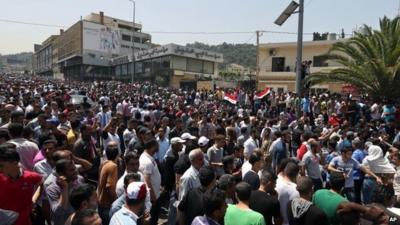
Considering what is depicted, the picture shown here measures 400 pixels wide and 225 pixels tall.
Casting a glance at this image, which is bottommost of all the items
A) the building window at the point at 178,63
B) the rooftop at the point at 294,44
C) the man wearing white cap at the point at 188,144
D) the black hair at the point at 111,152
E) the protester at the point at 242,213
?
the protester at the point at 242,213

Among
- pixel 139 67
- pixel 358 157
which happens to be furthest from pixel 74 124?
pixel 139 67

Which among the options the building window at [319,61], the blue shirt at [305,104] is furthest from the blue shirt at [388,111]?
the building window at [319,61]

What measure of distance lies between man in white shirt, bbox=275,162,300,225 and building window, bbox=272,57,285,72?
3474 cm

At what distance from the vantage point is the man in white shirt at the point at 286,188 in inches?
202

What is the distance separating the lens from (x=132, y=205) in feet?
12.1

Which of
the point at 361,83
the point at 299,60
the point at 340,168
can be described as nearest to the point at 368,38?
the point at 361,83

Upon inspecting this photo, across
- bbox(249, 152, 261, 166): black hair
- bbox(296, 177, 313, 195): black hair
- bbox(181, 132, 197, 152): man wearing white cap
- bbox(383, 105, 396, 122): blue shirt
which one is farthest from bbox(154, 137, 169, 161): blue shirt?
bbox(383, 105, 396, 122): blue shirt

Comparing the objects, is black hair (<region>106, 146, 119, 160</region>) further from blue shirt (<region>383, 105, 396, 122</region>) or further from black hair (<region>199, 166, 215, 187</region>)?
blue shirt (<region>383, 105, 396, 122</region>)

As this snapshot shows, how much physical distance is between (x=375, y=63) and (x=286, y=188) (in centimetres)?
1482

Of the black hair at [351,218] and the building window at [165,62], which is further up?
the building window at [165,62]

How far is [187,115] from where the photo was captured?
1466 cm

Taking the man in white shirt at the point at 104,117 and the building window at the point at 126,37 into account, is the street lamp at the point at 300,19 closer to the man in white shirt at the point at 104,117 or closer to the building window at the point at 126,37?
the man in white shirt at the point at 104,117

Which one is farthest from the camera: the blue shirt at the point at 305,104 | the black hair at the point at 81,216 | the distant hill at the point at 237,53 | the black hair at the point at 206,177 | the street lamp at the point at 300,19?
the distant hill at the point at 237,53

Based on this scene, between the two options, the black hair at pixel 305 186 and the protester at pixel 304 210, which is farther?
the black hair at pixel 305 186
